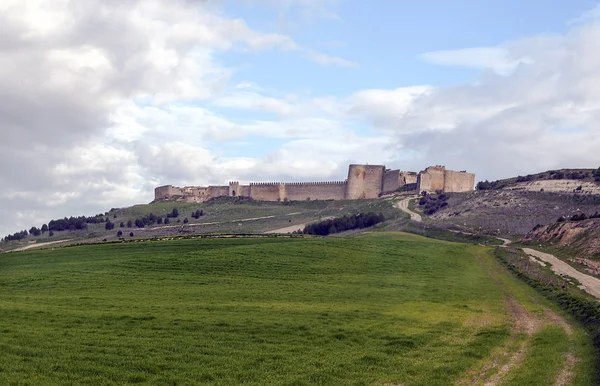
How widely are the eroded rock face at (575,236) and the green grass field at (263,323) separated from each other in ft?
28.0

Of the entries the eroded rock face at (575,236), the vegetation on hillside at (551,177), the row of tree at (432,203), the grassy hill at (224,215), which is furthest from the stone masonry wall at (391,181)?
the eroded rock face at (575,236)

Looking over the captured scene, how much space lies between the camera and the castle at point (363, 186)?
111562mm

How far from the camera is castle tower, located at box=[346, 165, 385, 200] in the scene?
117938 millimetres

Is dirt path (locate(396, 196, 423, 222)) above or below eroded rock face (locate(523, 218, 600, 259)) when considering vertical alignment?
above

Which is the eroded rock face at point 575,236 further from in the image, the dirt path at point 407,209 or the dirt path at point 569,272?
the dirt path at point 407,209

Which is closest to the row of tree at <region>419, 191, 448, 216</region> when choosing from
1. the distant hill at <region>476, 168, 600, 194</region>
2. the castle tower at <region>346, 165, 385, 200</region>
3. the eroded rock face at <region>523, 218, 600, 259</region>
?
the distant hill at <region>476, 168, 600, 194</region>

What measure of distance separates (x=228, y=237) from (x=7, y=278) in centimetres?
2056

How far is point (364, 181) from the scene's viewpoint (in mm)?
119000

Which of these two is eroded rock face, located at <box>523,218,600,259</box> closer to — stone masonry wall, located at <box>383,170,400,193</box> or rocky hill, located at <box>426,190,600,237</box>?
rocky hill, located at <box>426,190,600,237</box>

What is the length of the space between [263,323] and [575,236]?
112 ft

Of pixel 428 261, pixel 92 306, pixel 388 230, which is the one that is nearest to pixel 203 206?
pixel 388 230

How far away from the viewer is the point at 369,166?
120 m

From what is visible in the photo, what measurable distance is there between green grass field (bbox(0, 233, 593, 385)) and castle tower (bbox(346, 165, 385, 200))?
82066 millimetres

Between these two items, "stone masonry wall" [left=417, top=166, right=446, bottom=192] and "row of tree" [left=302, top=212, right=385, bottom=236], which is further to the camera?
"stone masonry wall" [left=417, top=166, right=446, bottom=192]
